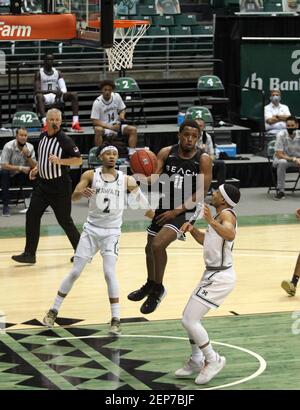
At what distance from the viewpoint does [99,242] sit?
11523 mm

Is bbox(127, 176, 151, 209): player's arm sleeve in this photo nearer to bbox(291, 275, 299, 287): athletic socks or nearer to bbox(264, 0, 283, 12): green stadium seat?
bbox(291, 275, 299, 287): athletic socks

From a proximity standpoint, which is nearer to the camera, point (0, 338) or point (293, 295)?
point (0, 338)

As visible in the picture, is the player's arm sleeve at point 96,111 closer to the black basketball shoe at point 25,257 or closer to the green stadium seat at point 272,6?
the black basketball shoe at point 25,257

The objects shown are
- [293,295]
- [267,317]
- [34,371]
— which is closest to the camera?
[34,371]

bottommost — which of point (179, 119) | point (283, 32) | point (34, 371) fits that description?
point (34, 371)

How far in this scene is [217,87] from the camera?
22.5 meters

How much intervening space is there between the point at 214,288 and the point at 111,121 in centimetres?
1084

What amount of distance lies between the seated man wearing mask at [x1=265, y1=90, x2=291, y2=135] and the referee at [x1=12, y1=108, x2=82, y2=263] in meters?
8.30

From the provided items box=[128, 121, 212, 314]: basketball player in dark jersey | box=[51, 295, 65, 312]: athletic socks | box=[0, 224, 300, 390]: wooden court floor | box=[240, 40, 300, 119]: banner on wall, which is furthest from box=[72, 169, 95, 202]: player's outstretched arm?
box=[240, 40, 300, 119]: banner on wall

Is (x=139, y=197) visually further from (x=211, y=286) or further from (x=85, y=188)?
(x=211, y=286)

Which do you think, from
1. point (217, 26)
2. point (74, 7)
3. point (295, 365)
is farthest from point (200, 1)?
point (295, 365)

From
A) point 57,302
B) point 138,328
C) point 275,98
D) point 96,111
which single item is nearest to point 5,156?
point 96,111

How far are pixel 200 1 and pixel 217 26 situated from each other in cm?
490

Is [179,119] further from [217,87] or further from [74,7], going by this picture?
[74,7]
